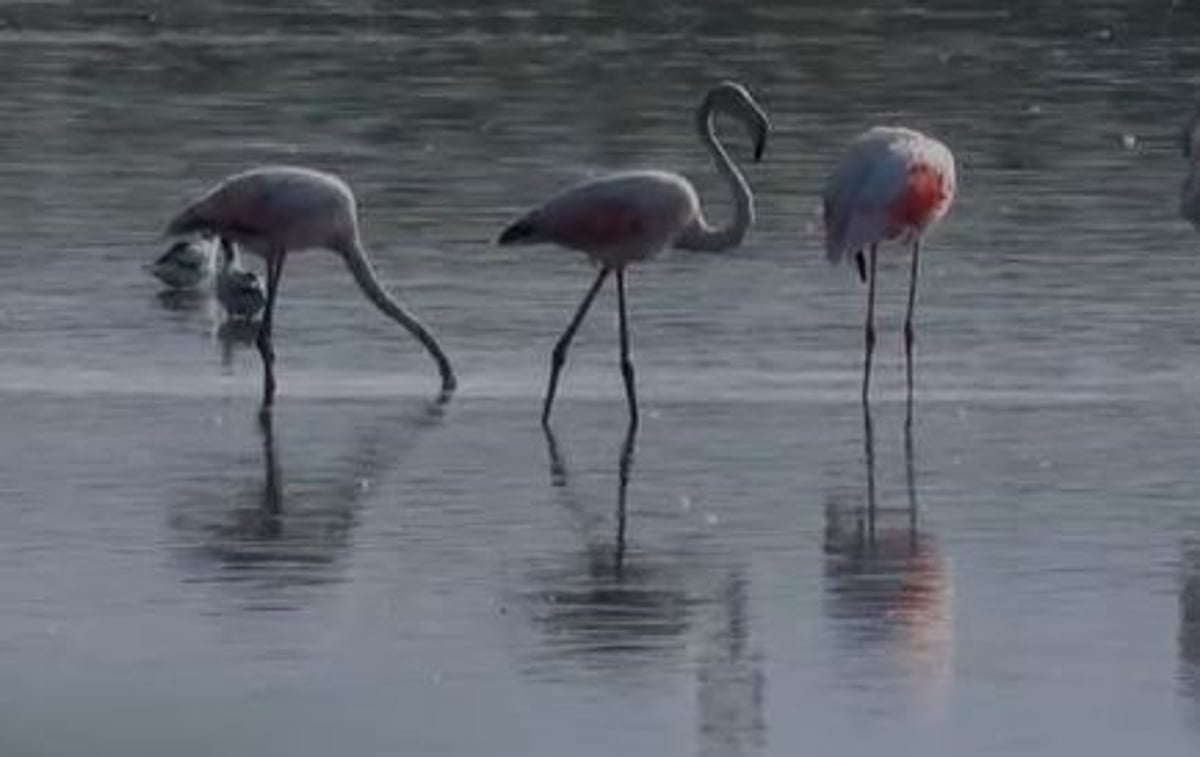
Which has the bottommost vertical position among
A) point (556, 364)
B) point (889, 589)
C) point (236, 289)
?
point (236, 289)

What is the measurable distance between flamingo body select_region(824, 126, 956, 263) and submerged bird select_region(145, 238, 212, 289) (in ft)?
13.1

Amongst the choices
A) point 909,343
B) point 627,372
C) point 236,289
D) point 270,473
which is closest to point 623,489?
point 270,473

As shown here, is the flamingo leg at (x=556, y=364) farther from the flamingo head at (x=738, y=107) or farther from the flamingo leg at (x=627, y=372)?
the flamingo head at (x=738, y=107)

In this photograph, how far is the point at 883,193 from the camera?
16.9 meters

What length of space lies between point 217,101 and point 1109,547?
18.8m

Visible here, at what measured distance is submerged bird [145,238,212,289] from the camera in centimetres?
2002

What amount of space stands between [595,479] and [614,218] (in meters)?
2.00

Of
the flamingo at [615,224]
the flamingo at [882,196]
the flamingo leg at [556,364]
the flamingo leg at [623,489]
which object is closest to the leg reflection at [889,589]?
the flamingo leg at [623,489]

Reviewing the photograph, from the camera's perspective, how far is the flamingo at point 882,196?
16.9 m

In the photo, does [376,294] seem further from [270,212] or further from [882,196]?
[882,196]

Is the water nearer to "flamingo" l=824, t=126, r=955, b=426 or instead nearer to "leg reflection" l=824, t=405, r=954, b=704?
"leg reflection" l=824, t=405, r=954, b=704

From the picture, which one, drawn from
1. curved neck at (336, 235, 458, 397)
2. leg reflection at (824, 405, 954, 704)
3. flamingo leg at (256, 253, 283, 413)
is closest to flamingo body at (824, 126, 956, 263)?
curved neck at (336, 235, 458, 397)

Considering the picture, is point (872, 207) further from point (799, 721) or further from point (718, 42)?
point (718, 42)

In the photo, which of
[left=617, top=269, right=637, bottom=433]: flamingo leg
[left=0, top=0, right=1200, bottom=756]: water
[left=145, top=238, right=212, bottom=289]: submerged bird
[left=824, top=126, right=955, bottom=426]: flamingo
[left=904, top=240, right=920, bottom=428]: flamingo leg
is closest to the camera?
[left=0, top=0, right=1200, bottom=756]: water
